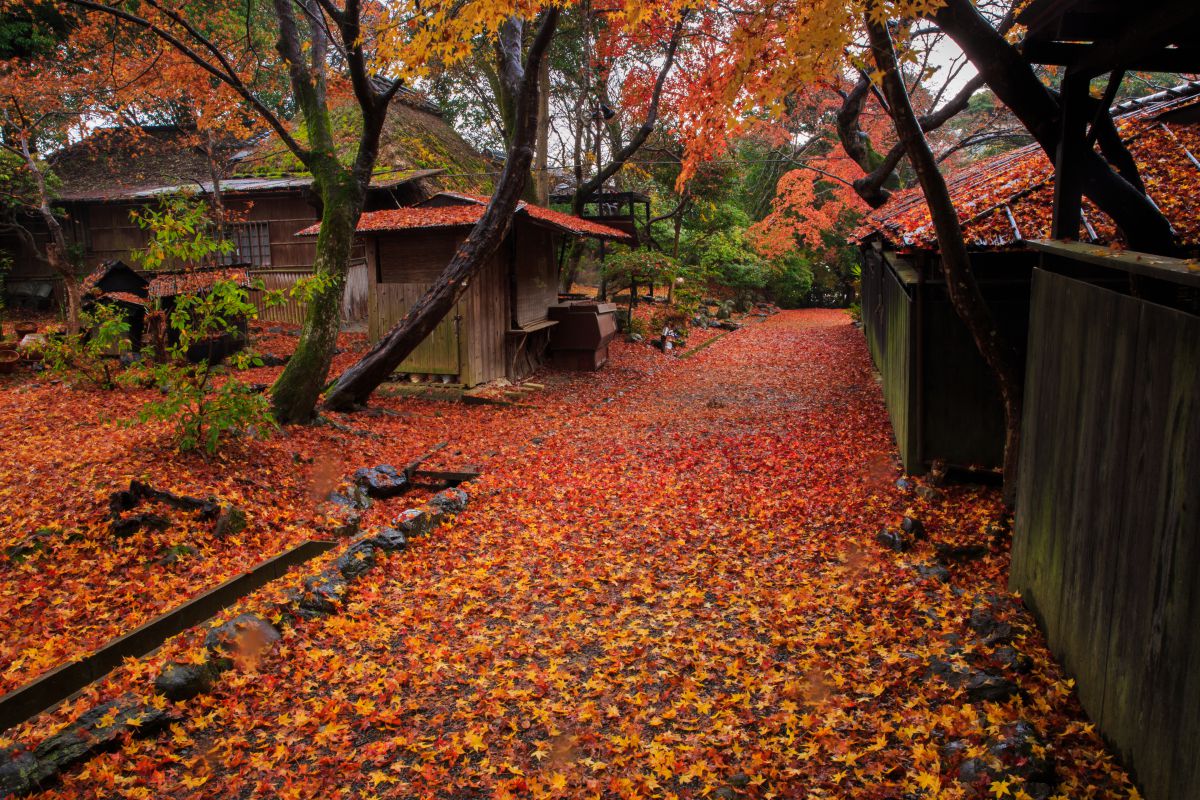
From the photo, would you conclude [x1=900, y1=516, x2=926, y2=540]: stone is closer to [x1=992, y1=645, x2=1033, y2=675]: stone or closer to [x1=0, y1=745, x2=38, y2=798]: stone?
[x1=992, y1=645, x2=1033, y2=675]: stone

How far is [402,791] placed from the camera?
3.61 m

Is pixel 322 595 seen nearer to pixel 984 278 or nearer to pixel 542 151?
pixel 984 278

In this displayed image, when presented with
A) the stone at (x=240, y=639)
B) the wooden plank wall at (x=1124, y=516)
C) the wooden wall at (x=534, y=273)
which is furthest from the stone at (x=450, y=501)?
the wooden wall at (x=534, y=273)

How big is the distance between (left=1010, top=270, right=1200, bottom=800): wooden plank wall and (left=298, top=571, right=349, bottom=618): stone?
4.80m

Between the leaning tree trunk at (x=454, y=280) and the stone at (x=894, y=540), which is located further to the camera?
the leaning tree trunk at (x=454, y=280)

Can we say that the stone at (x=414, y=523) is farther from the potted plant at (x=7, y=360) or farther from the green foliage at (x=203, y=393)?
the potted plant at (x=7, y=360)

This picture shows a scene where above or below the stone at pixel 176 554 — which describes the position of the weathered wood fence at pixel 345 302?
above

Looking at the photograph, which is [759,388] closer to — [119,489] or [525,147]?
[525,147]

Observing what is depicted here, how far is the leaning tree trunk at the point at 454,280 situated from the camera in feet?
38.7

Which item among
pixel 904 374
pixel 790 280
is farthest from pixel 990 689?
pixel 790 280

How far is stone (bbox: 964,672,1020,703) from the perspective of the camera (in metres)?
3.83

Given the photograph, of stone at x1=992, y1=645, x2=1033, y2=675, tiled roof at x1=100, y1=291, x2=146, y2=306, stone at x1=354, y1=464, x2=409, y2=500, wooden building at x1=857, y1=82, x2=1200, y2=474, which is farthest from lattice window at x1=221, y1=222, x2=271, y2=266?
stone at x1=992, y1=645, x2=1033, y2=675

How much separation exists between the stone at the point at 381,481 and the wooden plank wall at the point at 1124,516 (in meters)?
6.51

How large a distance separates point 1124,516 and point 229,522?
6660 mm
